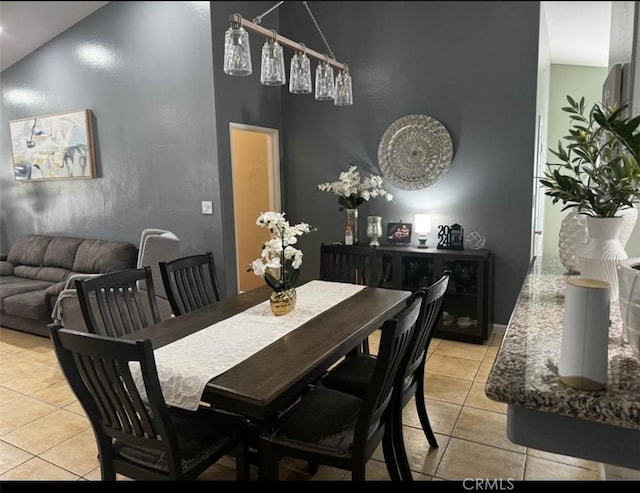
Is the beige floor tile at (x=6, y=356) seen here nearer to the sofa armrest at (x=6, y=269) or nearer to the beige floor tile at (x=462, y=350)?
the sofa armrest at (x=6, y=269)

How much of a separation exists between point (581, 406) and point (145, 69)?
419cm

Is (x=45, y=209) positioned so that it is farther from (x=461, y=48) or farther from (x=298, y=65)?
(x=461, y=48)

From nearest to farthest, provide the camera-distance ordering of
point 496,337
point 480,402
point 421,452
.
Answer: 1. point 421,452
2. point 480,402
3. point 496,337

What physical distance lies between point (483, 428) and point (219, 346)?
151 cm

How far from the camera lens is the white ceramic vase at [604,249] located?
135 centimetres

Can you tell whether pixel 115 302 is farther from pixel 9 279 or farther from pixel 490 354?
pixel 9 279

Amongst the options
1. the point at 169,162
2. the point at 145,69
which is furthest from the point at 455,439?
the point at 145,69

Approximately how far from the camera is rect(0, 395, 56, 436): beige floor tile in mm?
2457

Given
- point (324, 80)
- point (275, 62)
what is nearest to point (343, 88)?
point (324, 80)

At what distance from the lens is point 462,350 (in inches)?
134

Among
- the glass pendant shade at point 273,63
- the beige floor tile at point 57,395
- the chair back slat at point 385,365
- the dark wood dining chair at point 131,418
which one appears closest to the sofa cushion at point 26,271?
the beige floor tile at point 57,395

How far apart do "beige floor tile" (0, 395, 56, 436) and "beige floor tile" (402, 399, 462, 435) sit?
6.90ft

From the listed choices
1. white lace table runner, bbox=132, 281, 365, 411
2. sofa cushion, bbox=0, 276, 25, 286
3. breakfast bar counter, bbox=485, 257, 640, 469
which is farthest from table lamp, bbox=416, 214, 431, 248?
sofa cushion, bbox=0, 276, 25, 286

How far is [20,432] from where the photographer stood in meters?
2.38
